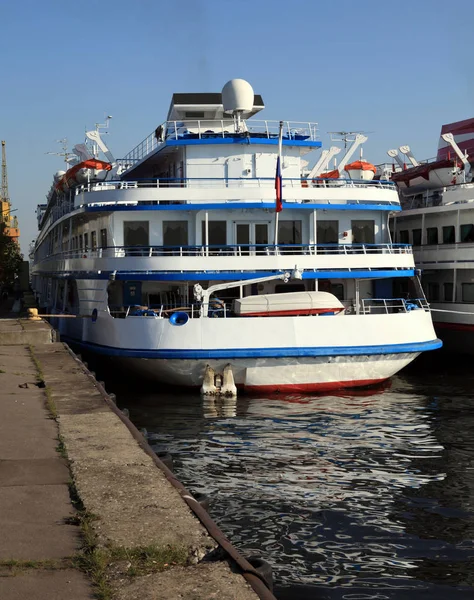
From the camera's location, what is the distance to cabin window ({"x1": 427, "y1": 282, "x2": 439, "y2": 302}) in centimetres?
3203

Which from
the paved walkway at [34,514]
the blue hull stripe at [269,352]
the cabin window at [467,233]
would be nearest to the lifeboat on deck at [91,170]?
the blue hull stripe at [269,352]

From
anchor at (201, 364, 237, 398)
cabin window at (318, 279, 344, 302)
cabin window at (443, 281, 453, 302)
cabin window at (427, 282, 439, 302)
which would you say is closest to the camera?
anchor at (201, 364, 237, 398)

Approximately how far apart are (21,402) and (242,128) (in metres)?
15.5

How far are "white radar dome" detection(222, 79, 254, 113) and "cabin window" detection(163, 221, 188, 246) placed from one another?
18.9 feet

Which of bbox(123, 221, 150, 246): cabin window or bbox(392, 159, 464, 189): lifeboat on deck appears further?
bbox(392, 159, 464, 189): lifeboat on deck

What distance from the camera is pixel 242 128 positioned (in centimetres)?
2716

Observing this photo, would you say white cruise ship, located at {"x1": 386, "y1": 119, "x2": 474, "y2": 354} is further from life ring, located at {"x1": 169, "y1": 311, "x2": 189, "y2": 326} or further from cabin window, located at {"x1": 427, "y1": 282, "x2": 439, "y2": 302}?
life ring, located at {"x1": 169, "y1": 311, "x2": 189, "y2": 326}

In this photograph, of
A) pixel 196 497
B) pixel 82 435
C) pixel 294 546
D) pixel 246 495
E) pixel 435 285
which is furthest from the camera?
pixel 435 285

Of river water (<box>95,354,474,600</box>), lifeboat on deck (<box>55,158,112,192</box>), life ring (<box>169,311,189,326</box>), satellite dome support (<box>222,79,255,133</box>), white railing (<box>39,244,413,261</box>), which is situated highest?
satellite dome support (<box>222,79,255,133</box>)

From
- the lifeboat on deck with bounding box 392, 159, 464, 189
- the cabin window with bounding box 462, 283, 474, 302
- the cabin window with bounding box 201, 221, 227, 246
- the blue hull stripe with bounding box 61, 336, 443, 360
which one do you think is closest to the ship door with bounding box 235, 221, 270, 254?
the cabin window with bounding box 201, 221, 227, 246

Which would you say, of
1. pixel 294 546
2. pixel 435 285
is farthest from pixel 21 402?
pixel 435 285

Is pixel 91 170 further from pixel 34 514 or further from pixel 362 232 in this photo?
pixel 34 514

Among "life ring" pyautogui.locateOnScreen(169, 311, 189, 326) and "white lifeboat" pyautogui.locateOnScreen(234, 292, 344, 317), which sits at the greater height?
"white lifeboat" pyautogui.locateOnScreen(234, 292, 344, 317)

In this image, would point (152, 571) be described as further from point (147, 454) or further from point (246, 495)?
point (246, 495)
